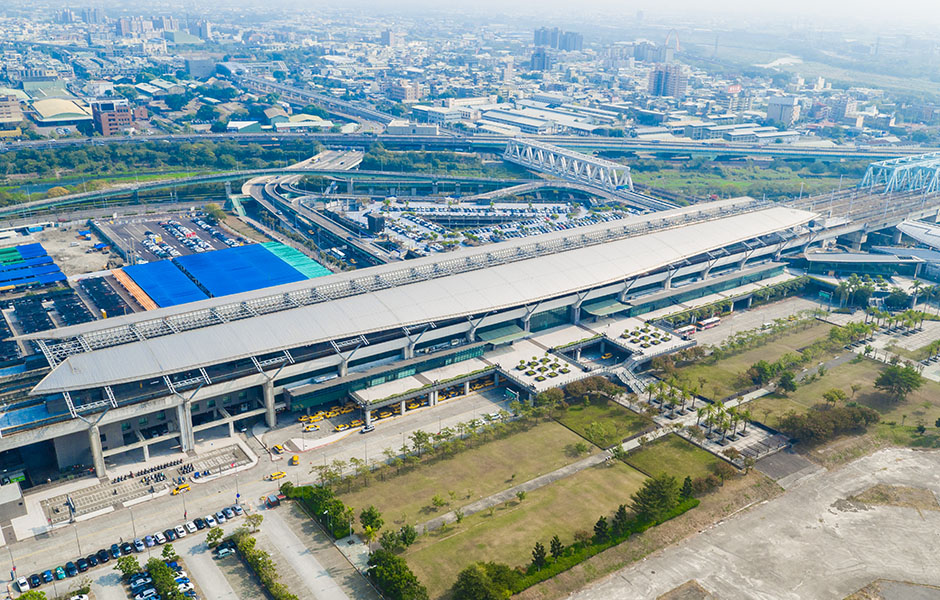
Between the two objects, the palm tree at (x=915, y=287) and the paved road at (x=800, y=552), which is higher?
the palm tree at (x=915, y=287)

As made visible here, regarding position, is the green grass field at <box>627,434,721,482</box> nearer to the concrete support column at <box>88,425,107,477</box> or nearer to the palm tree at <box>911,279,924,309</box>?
the concrete support column at <box>88,425,107,477</box>

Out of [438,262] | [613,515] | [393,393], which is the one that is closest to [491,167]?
[438,262]

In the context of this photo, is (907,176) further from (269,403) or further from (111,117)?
(111,117)

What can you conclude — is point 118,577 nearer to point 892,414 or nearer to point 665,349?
point 665,349

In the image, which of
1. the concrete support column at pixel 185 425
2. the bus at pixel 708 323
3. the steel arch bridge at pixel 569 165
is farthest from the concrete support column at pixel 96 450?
the steel arch bridge at pixel 569 165

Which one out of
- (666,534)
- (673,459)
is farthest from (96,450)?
(673,459)

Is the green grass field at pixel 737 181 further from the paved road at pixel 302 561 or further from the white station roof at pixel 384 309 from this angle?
the paved road at pixel 302 561
